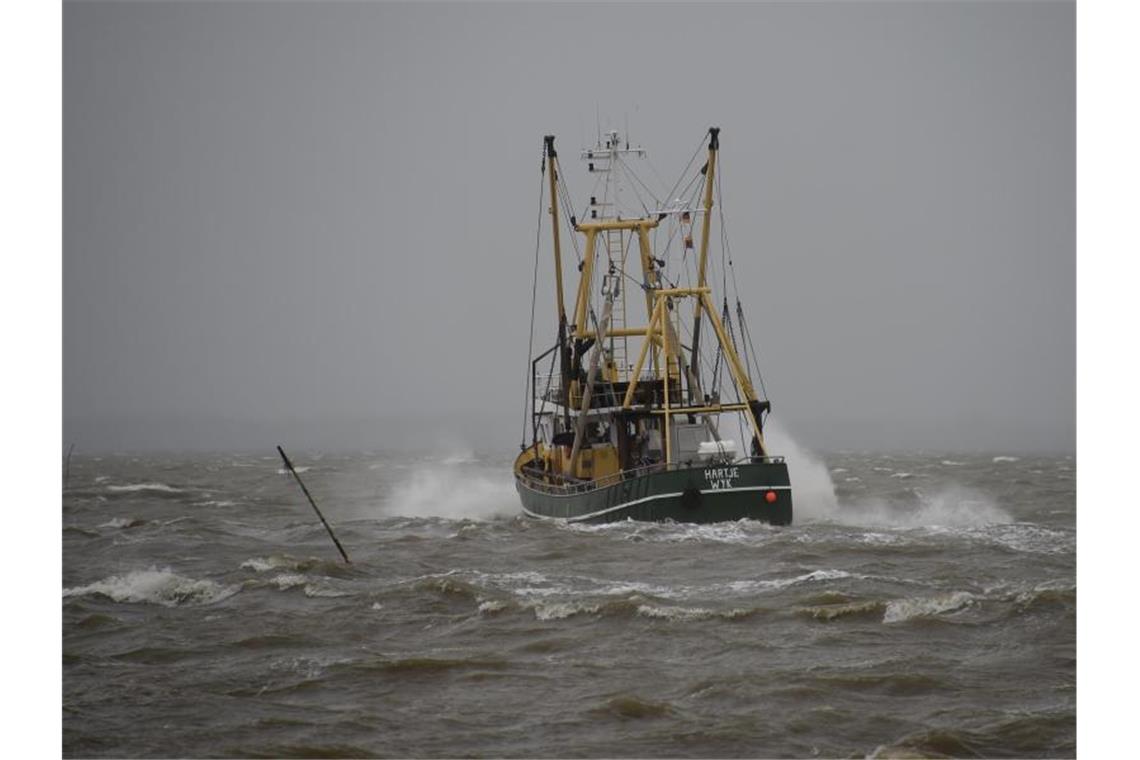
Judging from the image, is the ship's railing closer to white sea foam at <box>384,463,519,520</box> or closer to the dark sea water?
the dark sea water

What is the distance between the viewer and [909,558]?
28156 millimetres

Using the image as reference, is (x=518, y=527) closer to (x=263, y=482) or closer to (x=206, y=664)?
(x=206, y=664)

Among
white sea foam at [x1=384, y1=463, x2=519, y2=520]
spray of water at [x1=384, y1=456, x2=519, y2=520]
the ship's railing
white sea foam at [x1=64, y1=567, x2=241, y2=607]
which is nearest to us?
white sea foam at [x1=64, y1=567, x2=241, y2=607]

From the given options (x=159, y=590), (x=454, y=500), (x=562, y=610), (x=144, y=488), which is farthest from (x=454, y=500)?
(x=562, y=610)

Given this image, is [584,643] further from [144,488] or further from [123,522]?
[144,488]

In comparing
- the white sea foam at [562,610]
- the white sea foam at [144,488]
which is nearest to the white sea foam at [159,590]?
the white sea foam at [562,610]

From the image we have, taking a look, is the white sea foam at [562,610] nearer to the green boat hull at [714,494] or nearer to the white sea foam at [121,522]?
the green boat hull at [714,494]

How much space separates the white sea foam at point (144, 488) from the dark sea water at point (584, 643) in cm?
2874

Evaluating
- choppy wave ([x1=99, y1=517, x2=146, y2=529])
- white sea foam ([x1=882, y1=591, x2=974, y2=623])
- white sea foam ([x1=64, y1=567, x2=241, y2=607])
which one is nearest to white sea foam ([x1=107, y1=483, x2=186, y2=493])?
choppy wave ([x1=99, y1=517, x2=146, y2=529])

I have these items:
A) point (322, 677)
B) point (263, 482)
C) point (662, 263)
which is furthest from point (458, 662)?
point (263, 482)

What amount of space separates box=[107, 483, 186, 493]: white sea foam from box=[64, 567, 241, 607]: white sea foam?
37.7 m

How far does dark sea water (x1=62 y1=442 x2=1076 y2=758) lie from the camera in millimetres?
15000

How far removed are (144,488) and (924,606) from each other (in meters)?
53.7
